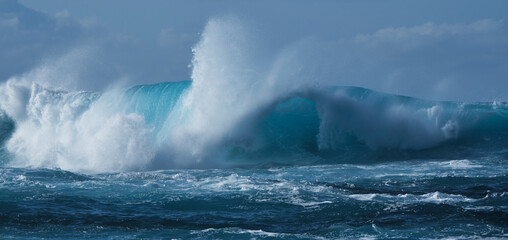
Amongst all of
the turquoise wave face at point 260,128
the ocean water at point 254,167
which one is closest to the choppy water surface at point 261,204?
the ocean water at point 254,167

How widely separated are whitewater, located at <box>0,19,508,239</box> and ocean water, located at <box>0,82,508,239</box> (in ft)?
0.16

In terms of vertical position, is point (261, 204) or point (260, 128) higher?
point (260, 128)

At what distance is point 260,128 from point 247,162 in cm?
262

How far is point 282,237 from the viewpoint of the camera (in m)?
8.85

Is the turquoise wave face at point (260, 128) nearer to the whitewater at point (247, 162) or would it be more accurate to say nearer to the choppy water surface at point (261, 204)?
the whitewater at point (247, 162)

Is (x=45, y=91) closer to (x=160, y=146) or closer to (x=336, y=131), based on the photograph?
(x=160, y=146)

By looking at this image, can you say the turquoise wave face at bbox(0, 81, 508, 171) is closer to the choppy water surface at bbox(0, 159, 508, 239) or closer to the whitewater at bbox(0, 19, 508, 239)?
the whitewater at bbox(0, 19, 508, 239)

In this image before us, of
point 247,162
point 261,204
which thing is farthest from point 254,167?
point 261,204

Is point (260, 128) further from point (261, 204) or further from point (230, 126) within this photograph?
point (261, 204)

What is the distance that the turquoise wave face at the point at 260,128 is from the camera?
2058cm

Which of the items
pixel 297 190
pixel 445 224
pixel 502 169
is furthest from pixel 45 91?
pixel 445 224

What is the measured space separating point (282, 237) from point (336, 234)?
817 millimetres

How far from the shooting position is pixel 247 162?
20344 mm

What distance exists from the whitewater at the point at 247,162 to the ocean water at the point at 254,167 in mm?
49
